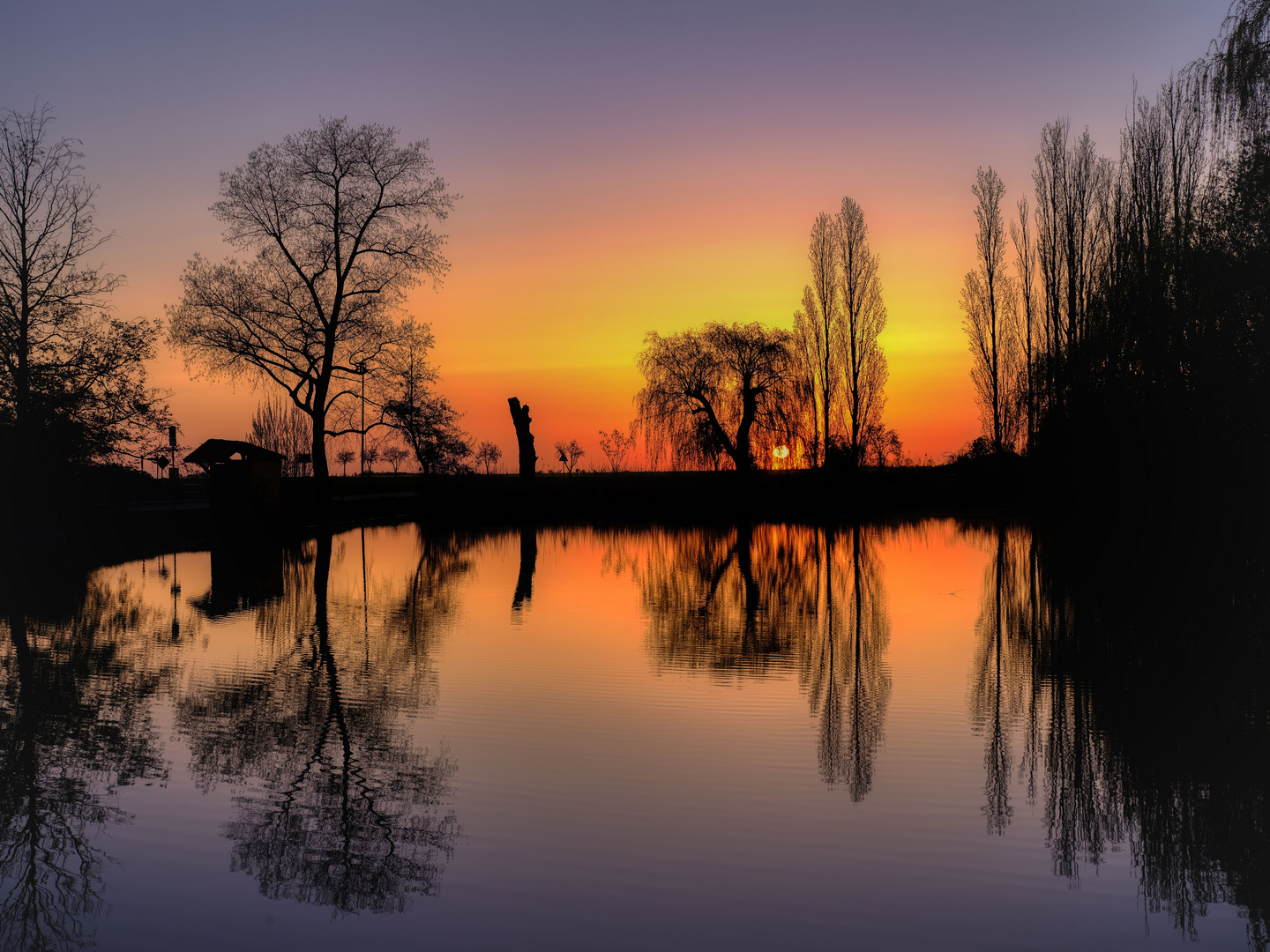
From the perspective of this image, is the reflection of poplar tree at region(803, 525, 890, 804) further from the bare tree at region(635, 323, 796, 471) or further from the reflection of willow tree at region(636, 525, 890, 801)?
the bare tree at region(635, 323, 796, 471)

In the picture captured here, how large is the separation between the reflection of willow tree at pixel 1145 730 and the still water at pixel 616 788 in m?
0.04

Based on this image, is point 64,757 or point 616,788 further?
point 64,757

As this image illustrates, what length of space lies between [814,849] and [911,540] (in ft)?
82.7

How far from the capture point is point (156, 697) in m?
9.41

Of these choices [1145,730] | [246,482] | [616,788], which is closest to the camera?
[616,788]

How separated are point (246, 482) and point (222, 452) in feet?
21.5

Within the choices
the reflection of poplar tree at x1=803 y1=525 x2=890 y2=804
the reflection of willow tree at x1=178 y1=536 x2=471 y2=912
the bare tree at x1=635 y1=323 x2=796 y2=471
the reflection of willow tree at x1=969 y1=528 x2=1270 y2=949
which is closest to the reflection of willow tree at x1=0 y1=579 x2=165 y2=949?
the reflection of willow tree at x1=178 y1=536 x2=471 y2=912

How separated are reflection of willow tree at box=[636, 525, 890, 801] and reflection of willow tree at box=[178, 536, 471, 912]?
9.56ft

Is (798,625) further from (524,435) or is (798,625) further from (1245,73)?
(524,435)

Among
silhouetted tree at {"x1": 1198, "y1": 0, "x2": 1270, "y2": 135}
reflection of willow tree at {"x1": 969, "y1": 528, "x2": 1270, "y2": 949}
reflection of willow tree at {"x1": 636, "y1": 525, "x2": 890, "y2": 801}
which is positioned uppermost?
silhouetted tree at {"x1": 1198, "y1": 0, "x2": 1270, "y2": 135}

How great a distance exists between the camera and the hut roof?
35.4m

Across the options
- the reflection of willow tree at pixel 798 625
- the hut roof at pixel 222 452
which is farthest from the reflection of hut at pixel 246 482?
the reflection of willow tree at pixel 798 625

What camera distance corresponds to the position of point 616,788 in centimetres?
666

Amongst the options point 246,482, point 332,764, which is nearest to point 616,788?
point 332,764
